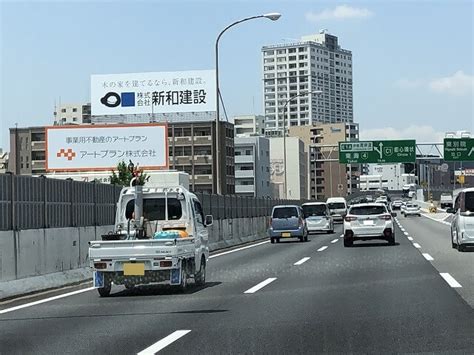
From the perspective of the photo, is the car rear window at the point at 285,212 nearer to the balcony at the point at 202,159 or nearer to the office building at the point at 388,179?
the balcony at the point at 202,159

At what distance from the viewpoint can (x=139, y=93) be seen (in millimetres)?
77062

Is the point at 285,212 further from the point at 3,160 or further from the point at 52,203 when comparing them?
the point at 3,160

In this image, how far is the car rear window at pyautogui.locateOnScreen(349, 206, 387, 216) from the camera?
3009 cm

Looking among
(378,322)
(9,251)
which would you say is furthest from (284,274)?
(378,322)

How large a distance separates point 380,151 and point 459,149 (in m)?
6.27

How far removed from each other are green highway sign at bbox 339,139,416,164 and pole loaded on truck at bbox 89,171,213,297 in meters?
46.5

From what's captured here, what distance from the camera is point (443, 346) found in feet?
27.6

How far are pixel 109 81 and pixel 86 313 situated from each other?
220 ft

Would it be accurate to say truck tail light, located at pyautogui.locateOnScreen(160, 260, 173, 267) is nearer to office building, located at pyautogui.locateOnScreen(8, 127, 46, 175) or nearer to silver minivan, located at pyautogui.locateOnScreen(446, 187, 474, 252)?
silver minivan, located at pyautogui.locateOnScreen(446, 187, 474, 252)

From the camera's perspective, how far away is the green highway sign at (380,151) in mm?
61125

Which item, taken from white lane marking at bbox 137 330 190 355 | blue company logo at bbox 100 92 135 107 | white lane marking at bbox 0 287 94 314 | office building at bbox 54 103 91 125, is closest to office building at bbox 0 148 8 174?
office building at bbox 54 103 91 125

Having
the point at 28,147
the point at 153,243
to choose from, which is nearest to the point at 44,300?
the point at 153,243

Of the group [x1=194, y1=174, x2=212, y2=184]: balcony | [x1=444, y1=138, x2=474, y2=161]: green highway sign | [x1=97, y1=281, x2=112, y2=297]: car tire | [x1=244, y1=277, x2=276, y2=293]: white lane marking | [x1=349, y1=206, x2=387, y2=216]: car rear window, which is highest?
[x1=444, y1=138, x2=474, y2=161]: green highway sign

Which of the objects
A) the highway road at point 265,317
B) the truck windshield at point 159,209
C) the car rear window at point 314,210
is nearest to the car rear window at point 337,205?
the car rear window at point 314,210
